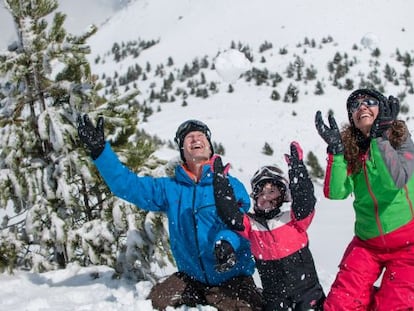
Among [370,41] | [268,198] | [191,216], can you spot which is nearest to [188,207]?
[191,216]

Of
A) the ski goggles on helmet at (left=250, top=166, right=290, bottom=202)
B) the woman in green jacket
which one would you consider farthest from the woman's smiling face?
the ski goggles on helmet at (left=250, top=166, right=290, bottom=202)

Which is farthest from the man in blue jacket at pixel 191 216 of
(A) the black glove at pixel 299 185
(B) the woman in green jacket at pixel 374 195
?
(B) the woman in green jacket at pixel 374 195

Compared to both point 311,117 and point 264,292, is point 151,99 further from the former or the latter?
point 264,292

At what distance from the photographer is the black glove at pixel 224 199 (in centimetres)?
315

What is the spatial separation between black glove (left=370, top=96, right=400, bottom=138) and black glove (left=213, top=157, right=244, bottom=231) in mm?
938

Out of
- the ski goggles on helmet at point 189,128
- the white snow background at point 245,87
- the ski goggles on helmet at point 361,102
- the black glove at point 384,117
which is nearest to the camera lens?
the black glove at point 384,117

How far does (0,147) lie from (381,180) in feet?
11.6

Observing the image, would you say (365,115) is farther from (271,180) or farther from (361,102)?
(271,180)

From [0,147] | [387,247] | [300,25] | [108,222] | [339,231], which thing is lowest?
[339,231]

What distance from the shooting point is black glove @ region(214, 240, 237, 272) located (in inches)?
124

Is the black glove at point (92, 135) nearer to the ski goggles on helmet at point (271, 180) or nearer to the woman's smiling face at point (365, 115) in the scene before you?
the ski goggles on helmet at point (271, 180)

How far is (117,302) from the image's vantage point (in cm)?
364

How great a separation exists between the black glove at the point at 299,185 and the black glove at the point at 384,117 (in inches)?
17.6

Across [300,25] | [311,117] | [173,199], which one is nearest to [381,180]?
[173,199]
